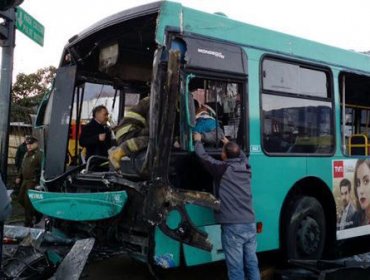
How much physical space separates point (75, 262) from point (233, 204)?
1.68 metres

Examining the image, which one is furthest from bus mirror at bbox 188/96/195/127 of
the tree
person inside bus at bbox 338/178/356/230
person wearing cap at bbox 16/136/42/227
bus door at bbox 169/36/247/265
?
the tree

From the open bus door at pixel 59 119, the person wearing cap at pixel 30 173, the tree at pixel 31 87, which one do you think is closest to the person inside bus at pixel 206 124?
the open bus door at pixel 59 119

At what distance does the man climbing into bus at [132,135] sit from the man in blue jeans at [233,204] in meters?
0.60

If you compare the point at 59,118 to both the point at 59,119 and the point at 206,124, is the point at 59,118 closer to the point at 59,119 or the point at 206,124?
the point at 59,119

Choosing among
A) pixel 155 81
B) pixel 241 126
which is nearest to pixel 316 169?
pixel 241 126

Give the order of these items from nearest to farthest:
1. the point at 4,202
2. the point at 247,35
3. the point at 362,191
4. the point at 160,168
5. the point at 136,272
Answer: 1. the point at 4,202
2. the point at 160,168
3. the point at 247,35
4. the point at 136,272
5. the point at 362,191

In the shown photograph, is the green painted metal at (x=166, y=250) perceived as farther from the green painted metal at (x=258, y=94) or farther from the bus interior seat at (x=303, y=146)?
the bus interior seat at (x=303, y=146)

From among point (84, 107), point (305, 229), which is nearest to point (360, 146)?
point (305, 229)

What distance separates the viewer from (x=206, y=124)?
5219 millimetres

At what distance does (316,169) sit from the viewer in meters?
6.42

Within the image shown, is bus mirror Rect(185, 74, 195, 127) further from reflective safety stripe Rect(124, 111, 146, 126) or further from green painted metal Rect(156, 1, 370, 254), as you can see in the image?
reflective safety stripe Rect(124, 111, 146, 126)

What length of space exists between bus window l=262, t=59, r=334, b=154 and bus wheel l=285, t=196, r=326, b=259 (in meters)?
0.68

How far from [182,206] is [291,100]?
87.2 inches

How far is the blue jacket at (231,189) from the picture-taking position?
5047 mm
